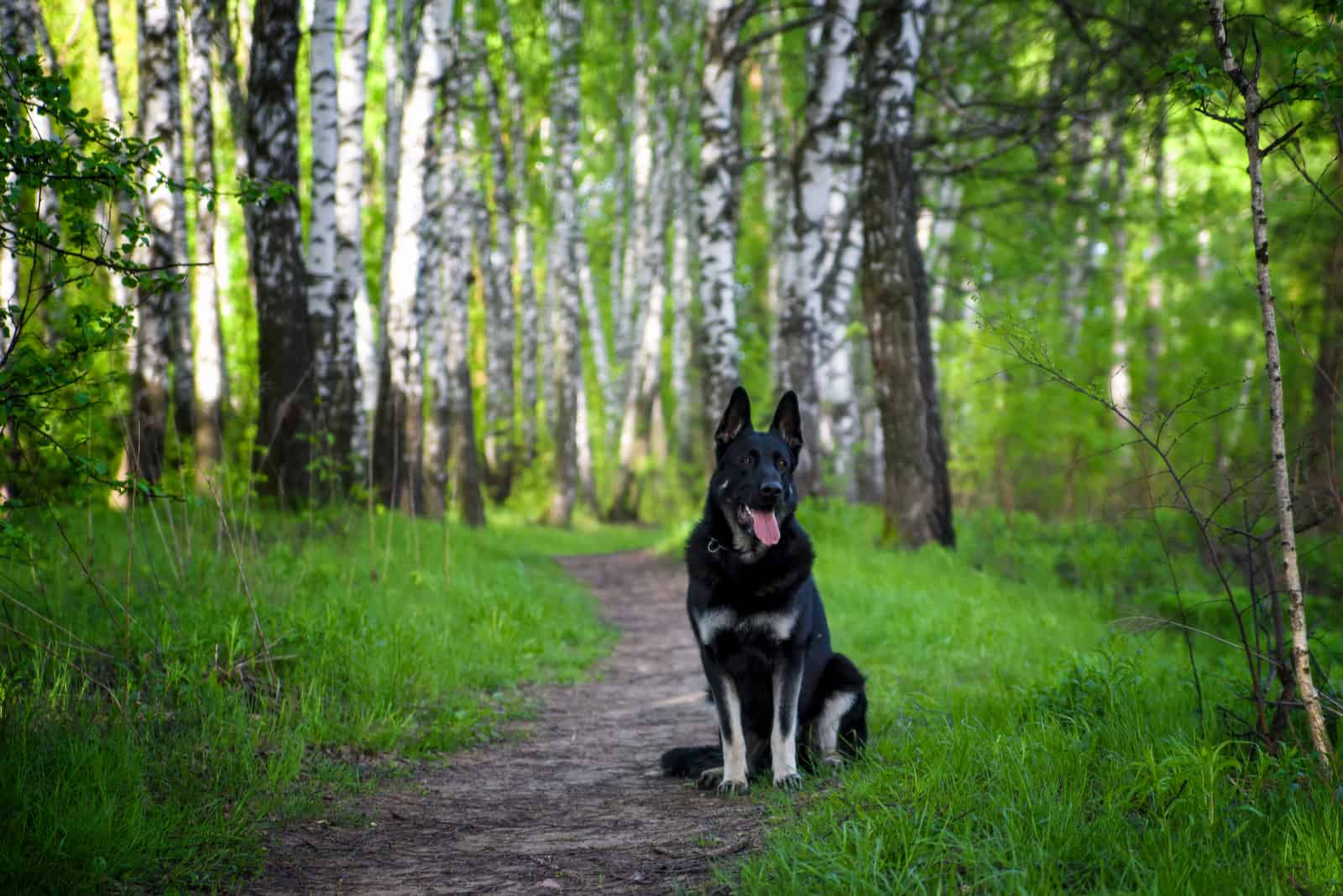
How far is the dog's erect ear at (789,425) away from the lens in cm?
508

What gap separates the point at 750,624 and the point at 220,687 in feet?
8.70

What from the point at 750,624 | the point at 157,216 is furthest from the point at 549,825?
the point at 157,216

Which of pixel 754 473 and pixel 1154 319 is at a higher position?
pixel 1154 319

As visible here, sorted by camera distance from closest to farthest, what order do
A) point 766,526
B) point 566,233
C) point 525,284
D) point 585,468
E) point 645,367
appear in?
point 766,526
point 566,233
point 645,367
point 525,284
point 585,468

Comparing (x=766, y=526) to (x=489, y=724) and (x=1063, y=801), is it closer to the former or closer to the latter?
(x=1063, y=801)

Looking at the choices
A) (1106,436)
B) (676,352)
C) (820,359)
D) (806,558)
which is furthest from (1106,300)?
(806,558)

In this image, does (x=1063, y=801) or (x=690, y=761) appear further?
(x=690, y=761)

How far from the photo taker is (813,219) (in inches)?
590

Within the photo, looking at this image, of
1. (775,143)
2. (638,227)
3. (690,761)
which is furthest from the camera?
(638,227)

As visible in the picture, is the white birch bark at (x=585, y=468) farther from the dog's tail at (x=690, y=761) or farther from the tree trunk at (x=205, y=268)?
the dog's tail at (x=690, y=761)

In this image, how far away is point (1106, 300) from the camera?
2194cm

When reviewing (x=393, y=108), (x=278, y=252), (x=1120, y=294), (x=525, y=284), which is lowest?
(x=278, y=252)

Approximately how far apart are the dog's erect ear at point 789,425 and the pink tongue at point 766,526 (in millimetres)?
476

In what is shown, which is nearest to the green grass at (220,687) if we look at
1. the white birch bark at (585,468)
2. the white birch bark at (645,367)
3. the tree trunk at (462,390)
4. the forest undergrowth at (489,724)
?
the forest undergrowth at (489,724)
